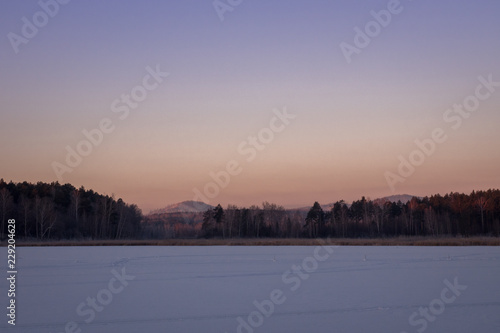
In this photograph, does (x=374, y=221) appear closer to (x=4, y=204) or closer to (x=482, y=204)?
(x=482, y=204)

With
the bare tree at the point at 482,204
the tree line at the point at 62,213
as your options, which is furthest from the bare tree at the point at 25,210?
the bare tree at the point at 482,204

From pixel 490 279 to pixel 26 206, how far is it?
37231 millimetres

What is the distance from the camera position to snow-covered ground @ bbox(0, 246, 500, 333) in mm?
7082

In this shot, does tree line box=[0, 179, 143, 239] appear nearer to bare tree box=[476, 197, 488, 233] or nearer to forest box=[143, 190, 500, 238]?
forest box=[143, 190, 500, 238]

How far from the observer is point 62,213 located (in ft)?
159

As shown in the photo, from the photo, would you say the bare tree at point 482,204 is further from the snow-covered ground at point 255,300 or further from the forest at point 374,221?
the snow-covered ground at point 255,300

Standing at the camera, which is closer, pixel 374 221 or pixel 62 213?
pixel 62 213

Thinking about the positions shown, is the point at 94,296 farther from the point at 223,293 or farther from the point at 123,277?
the point at 123,277

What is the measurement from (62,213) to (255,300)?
4313cm

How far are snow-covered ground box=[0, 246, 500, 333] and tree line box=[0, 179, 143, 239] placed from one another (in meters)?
28.8

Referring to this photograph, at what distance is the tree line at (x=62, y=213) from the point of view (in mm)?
41625

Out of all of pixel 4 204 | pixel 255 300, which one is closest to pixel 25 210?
pixel 4 204

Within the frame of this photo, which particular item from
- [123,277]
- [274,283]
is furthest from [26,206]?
[274,283]

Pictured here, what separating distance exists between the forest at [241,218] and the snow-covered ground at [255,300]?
98.1ft
